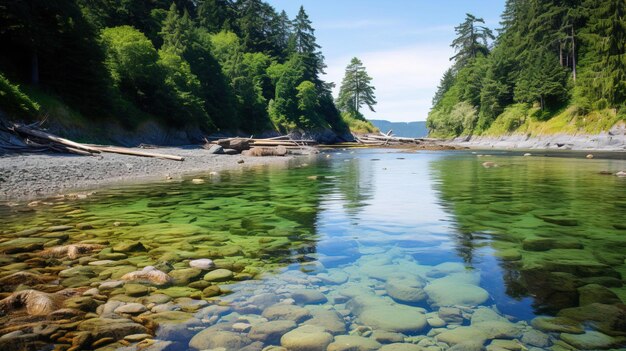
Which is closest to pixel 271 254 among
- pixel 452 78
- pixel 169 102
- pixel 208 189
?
pixel 208 189

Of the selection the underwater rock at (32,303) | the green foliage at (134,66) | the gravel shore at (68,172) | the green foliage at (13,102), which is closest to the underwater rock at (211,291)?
the underwater rock at (32,303)

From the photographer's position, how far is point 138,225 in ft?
24.3

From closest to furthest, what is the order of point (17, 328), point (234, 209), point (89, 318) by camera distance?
point (17, 328), point (89, 318), point (234, 209)

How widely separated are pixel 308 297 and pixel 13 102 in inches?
983

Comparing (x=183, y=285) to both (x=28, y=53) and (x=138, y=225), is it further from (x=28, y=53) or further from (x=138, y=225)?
(x=28, y=53)

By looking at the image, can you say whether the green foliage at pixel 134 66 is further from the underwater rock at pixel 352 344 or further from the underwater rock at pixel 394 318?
the underwater rock at pixel 352 344

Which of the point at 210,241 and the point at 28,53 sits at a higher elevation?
the point at 28,53

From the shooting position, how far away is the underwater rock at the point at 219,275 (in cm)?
443

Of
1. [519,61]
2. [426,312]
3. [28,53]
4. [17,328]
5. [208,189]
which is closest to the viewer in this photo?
Result: [17,328]

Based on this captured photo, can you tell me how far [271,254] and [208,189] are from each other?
26.6 feet

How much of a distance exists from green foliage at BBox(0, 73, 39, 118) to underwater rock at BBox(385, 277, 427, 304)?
2471cm

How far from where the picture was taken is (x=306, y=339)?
3.02 m

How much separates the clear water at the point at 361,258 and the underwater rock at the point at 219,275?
120 mm

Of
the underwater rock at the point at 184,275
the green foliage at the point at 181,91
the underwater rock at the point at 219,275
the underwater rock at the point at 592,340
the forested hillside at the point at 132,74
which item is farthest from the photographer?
the green foliage at the point at 181,91
